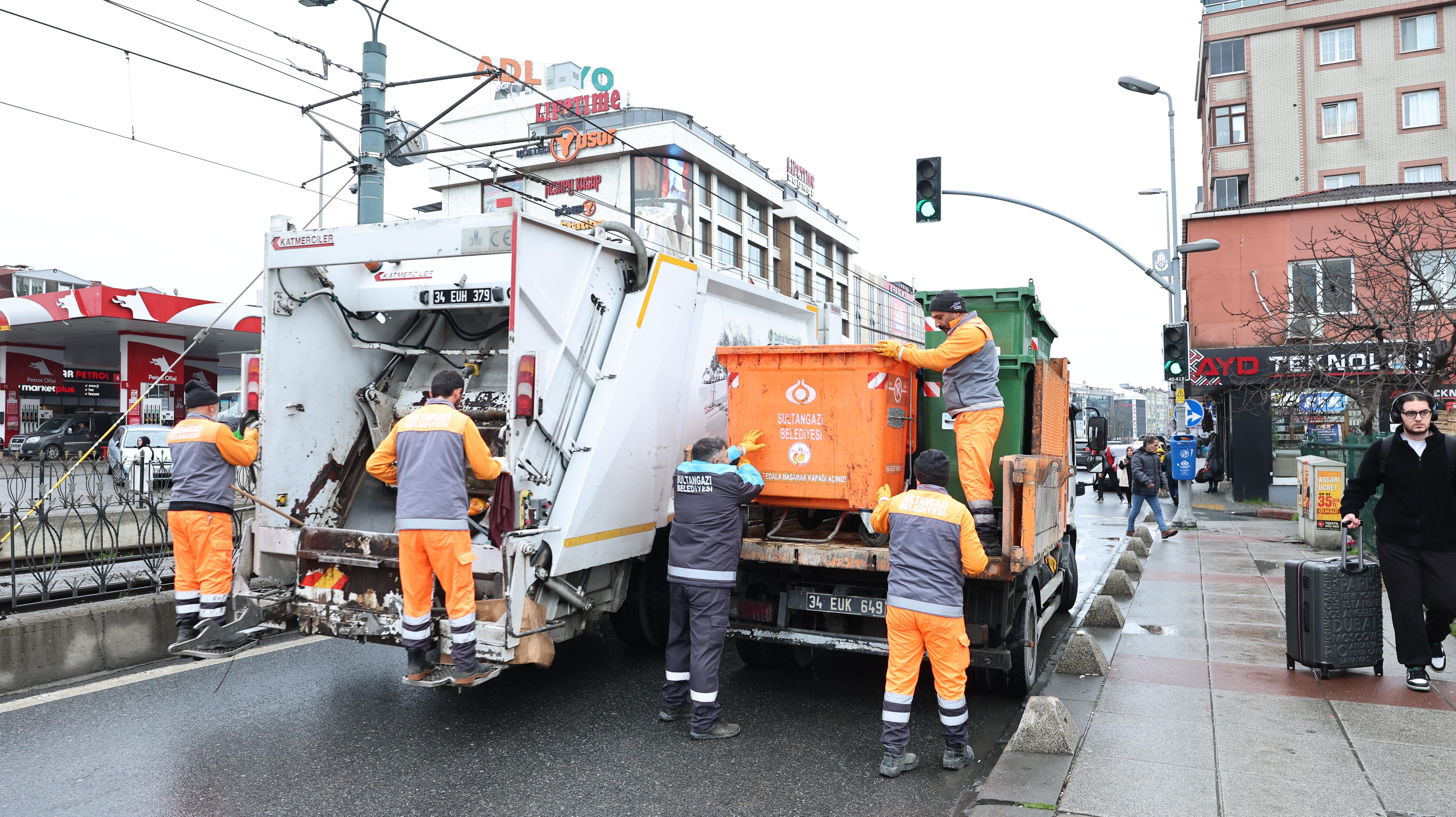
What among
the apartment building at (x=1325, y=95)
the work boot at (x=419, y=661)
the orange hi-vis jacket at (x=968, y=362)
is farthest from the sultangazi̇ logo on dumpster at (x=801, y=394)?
the apartment building at (x=1325, y=95)

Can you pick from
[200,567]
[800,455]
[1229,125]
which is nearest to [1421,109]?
[1229,125]

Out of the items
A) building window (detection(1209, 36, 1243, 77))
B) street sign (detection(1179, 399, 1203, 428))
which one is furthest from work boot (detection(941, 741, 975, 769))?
building window (detection(1209, 36, 1243, 77))

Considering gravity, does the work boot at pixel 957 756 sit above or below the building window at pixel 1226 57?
below

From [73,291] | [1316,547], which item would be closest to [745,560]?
[1316,547]

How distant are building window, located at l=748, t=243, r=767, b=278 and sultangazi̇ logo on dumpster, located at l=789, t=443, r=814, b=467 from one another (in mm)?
46120

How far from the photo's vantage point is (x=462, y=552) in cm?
470

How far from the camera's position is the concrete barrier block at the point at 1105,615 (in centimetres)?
740

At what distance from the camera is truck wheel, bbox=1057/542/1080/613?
7.63 meters

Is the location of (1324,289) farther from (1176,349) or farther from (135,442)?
(135,442)

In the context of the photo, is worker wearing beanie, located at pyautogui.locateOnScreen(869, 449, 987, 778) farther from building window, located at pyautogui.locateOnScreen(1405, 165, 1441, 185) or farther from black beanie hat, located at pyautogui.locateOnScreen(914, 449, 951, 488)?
building window, located at pyautogui.locateOnScreen(1405, 165, 1441, 185)

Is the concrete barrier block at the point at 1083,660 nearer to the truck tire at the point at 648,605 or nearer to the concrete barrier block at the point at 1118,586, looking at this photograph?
the truck tire at the point at 648,605

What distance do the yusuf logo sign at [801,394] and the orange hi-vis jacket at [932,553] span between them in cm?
117

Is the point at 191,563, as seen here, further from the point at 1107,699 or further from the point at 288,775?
the point at 1107,699

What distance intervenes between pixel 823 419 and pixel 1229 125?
39280mm
